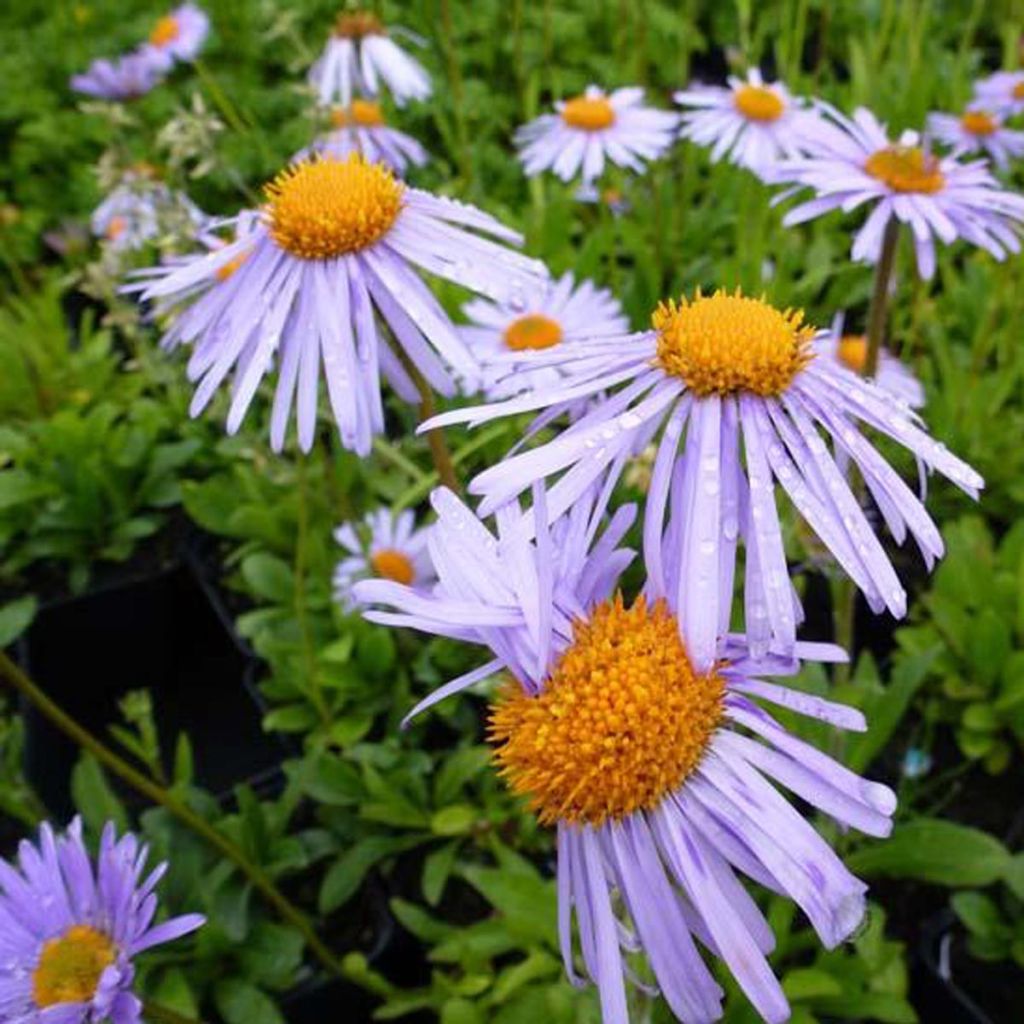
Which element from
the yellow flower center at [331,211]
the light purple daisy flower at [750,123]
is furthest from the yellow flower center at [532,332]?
the yellow flower center at [331,211]

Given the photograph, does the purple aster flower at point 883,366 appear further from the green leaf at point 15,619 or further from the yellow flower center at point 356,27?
the green leaf at point 15,619

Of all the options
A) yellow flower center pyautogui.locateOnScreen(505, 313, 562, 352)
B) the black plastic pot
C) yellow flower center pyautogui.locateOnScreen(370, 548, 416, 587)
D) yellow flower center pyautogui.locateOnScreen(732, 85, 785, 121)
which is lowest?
the black plastic pot

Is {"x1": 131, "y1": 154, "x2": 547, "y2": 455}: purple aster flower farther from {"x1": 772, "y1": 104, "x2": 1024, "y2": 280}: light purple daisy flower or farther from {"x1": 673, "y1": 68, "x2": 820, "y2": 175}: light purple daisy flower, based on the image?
{"x1": 673, "y1": 68, "x2": 820, "y2": 175}: light purple daisy flower

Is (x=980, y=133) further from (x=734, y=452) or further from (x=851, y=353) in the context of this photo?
(x=734, y=452)

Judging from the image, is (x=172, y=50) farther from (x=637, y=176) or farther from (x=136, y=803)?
(x=136, y=803)

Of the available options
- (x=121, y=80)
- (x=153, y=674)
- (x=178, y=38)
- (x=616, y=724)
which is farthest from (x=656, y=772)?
(x=178, y=38)

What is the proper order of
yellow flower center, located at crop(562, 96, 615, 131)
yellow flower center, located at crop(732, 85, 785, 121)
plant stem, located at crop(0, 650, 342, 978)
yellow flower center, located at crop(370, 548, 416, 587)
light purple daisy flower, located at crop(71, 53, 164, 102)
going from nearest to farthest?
plant stem, located at crop(0, 650, 342, 978), yellow flower center, located at crop(370, 548, 416, 587), yellow flower center, located at crop(732, 85, 785, 121), yellow flower center, located at crop(562, 96, 615, 131), light purple daisy flower, located at crop(71, 53, 164, 102)

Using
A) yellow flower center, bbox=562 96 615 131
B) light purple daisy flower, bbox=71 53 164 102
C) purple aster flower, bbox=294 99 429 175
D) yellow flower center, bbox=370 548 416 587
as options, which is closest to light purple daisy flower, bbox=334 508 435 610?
yellow flower center, bbox=370 548 416 587
